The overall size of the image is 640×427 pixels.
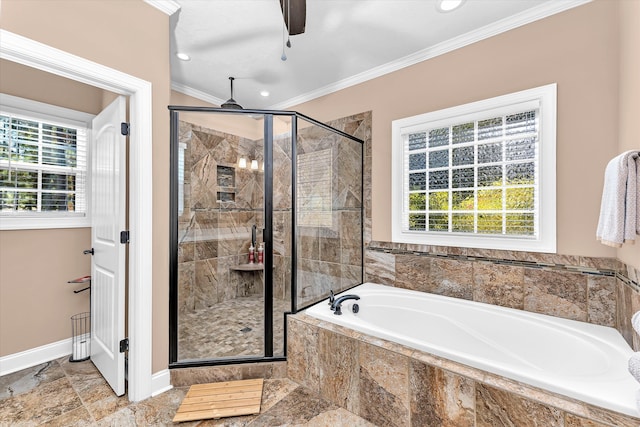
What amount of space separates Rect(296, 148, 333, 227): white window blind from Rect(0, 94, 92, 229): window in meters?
2.01

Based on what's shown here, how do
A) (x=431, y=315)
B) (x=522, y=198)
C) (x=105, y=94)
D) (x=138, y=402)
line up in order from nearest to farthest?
(x=138, y=402) < (x=522, y=198) < (x=431, y=315) < (x=105, y=94)

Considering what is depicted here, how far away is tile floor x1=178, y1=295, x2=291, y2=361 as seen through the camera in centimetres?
212

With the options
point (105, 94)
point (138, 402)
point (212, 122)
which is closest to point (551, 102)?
point (212, 122)

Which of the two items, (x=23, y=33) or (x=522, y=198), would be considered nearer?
(x=23, y=33)

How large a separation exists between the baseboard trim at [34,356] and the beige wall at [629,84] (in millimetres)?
4111

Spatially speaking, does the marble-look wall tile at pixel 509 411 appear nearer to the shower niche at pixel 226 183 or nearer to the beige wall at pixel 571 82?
the beige wall at pixel 571 82

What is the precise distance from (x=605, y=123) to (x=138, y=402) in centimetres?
355

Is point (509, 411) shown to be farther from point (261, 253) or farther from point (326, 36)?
point (326, 36)

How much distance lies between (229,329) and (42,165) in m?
2.12

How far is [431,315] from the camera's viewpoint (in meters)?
2.30

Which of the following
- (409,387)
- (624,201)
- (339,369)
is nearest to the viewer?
(624,201)

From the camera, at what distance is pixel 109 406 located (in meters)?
1.77

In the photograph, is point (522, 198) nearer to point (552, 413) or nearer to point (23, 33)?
point (552, 413)

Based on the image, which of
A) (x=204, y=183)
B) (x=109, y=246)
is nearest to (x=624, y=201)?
(x=204, y=183)
